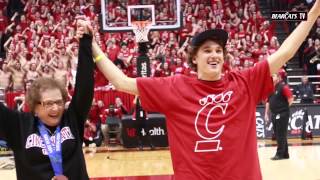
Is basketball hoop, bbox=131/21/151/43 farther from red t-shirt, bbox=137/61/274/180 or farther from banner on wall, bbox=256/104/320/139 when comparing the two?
red t-shirt, bbox=137/61/274/180

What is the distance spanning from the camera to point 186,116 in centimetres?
320

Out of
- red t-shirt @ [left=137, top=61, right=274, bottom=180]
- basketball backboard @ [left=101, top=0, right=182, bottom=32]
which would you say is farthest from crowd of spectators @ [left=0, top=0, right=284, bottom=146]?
red t-shirt @ [left=137, top=61, right=274, bottom=180]

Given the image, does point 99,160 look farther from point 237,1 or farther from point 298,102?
point 237,1

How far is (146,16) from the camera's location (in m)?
11.8

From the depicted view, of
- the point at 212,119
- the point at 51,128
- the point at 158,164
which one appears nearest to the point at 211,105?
the point at 212,119

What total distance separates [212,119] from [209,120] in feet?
0.06

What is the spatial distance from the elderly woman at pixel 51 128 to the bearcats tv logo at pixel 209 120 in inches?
27.9

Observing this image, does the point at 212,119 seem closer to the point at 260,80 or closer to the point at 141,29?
the point at 260,80

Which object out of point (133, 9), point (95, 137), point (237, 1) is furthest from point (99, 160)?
point (237, 1)

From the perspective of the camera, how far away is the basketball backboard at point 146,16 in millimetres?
11750

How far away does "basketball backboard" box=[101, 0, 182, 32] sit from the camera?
11750 millimetres

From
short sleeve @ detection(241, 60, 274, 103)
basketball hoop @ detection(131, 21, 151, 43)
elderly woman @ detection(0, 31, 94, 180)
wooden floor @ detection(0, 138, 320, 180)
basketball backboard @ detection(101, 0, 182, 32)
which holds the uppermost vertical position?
basketball backboard @ detection(101, 0, 182, 32)

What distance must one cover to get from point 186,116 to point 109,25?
929 cm

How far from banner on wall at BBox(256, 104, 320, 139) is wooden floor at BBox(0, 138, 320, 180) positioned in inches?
23.1
